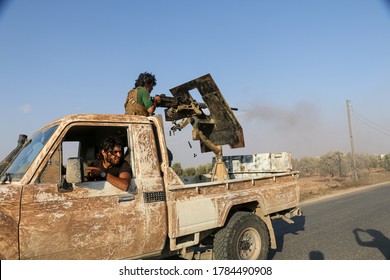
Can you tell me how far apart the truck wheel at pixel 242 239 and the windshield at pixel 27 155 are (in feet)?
8.31

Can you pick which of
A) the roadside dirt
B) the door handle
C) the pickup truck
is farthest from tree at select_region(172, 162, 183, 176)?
the door handle

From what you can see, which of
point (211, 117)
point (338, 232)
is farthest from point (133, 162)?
point (338, 232)

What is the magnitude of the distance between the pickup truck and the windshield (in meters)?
0.01

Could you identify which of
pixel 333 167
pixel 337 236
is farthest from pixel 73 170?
pixel 333 167

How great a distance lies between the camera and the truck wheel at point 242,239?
4.39 m

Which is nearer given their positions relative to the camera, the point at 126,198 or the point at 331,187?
the point at 126,198

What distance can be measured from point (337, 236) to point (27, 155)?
6408 mm

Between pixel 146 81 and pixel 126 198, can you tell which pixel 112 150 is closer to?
pixel 126 198

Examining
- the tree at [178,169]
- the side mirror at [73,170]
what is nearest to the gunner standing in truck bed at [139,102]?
the side mirror at [73,170]

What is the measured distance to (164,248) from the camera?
4.00 metres

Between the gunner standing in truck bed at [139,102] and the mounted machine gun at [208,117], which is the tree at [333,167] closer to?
the mounted machine gun at [208,117]

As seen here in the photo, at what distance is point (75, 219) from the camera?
10.4ft
